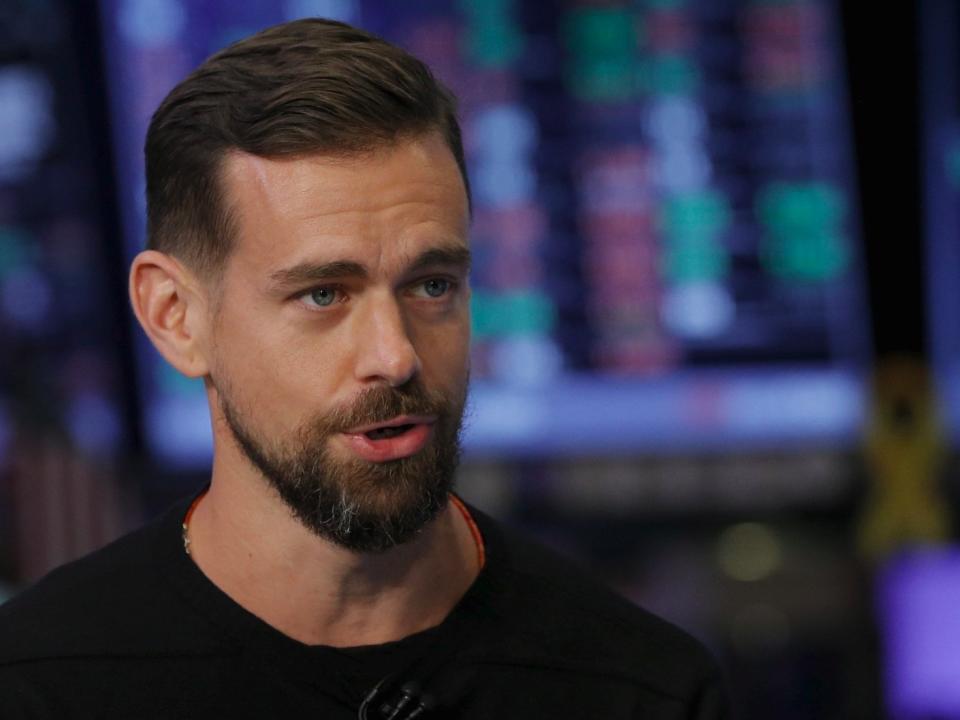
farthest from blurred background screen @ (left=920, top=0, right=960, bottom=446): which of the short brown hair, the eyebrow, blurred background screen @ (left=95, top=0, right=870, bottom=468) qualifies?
the eyebrow

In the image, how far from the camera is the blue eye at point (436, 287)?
4.84 ft

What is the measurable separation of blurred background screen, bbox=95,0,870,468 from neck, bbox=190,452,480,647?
180 centimetres

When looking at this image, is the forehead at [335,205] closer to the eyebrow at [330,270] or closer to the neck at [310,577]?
the eyebrow at [330,270]

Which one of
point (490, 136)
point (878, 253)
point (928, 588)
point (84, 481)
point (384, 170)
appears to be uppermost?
point (384, 170)

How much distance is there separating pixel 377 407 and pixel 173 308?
0.88 ft

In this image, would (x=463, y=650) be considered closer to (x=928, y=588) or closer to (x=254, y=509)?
(x=254, y=509)

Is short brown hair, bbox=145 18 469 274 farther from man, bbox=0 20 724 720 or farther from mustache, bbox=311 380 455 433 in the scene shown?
mustache, bbox=311 380 455 433

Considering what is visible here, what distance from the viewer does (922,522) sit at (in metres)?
3.16

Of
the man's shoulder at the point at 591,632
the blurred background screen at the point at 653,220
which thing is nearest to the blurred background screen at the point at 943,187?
the blurred background screen at the point at 653,220

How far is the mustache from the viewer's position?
1401 millimetres

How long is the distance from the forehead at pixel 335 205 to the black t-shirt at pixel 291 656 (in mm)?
320

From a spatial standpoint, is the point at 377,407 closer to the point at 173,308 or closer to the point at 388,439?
the point at 388,439

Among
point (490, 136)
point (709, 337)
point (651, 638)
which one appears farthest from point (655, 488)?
point (651, 638)

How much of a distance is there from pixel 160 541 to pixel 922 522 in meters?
1.95
